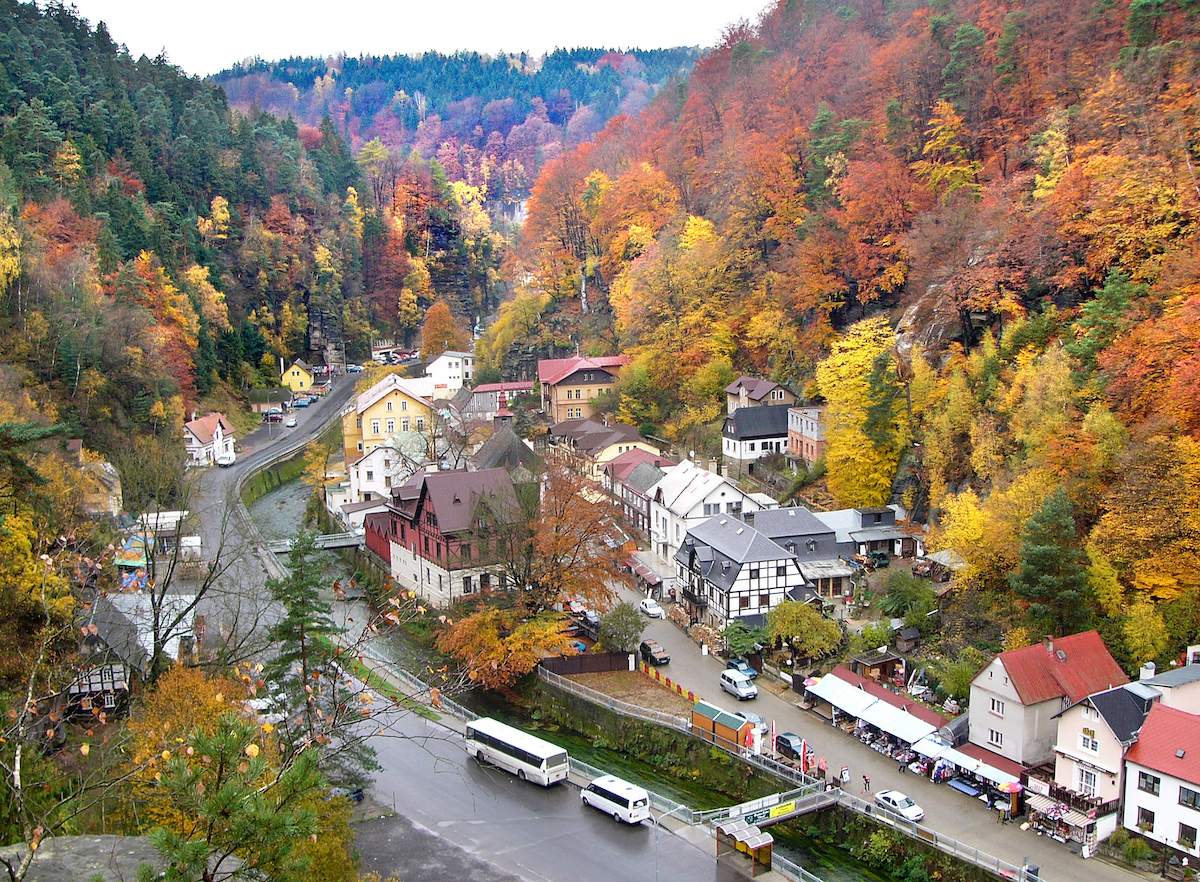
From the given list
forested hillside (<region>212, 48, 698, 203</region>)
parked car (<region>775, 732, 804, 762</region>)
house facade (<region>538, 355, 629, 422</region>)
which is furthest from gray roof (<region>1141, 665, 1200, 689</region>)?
forested hillside (<region>212, 48, 698, 203</region>)

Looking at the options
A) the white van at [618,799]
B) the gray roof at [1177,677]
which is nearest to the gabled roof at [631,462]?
the white van at [618,799]

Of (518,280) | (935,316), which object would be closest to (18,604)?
(935,316)

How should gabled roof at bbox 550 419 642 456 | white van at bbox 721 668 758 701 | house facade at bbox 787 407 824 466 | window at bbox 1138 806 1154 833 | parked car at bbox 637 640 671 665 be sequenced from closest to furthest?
1. window at bbox 1138 806 1154 833
2. white van at bbox 721 668 758 701
3. parked car at bbox 637 640 671 665
4. house facade at bbox 787 407 824 466
5. gabled roof at bbox 550 419 642 456

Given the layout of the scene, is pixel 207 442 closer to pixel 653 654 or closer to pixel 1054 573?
pixel 653 654

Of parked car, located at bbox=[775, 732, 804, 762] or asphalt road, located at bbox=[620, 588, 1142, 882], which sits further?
parked car, located at bbox=[775, 732, 804, 762]

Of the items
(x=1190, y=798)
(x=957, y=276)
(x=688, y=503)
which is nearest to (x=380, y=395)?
(x=688, y=503)

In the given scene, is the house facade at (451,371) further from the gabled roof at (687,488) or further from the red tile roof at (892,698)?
the red tile roof at (892,698)

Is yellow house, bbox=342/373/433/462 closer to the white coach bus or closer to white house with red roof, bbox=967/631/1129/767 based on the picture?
the white coach bus
